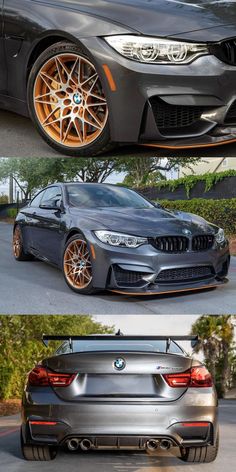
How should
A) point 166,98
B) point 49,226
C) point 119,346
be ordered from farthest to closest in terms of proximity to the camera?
1. point 49,226
2. point 166,98
3. point 119,346

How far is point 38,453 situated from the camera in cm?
409

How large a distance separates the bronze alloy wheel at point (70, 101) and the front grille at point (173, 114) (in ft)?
1.27

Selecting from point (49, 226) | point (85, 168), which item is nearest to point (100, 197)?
point (85, 168)

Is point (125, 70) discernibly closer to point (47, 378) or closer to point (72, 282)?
point (72, 282)

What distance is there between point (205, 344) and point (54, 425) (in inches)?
1308

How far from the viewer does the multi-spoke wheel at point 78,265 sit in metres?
4.93

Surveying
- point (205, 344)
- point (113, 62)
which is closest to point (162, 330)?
point (113, 62)

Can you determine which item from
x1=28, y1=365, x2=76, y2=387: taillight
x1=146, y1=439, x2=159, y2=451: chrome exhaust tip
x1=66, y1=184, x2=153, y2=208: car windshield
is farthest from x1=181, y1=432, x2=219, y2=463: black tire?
x1=66, y1=184, x2=153, y2=208: car windshield

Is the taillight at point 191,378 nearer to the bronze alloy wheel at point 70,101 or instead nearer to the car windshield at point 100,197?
the bronze alloy wheel at point 70,101

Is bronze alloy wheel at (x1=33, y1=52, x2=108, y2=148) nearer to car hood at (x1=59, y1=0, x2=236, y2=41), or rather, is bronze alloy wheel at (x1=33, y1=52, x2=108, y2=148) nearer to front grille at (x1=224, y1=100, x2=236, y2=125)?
car hood at (x1=59, y1=0, x2=236, y2=41)

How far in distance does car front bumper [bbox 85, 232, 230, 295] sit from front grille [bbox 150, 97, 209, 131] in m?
1.04

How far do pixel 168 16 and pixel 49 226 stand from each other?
2.30 metres

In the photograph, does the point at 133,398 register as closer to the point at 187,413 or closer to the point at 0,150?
the point at 187,413

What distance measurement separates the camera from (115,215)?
505 cm
